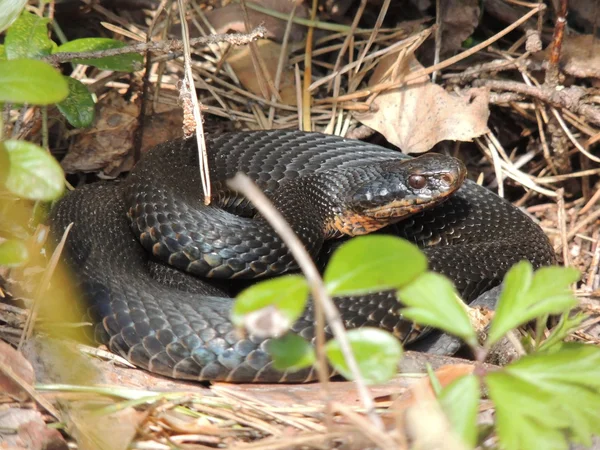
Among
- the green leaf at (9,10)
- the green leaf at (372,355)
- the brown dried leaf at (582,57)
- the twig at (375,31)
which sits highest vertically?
the green leaf at (9,10)

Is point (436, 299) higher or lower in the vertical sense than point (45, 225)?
higher

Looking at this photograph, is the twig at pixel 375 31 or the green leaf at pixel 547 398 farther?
the twig at pixel 375 31

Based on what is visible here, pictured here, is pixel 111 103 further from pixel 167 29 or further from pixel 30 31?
pixel 30 31

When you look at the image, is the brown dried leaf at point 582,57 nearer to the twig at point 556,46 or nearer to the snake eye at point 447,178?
the twig at point 556,46

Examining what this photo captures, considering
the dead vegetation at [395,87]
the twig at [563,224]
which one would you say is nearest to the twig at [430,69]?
the dead vegetation at [395,87]

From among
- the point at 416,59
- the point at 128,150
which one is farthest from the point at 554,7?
the point at 128,150
